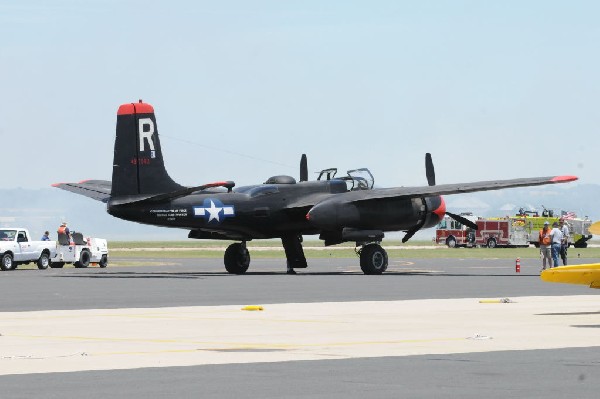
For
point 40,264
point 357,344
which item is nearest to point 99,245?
point 40,264

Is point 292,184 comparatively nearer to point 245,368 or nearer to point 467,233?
point 245,368

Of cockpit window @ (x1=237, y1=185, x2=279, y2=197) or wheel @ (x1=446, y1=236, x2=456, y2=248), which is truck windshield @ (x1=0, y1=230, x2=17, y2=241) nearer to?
cockpit window @ (x1=237, y1=185, x2=279, y2=197)

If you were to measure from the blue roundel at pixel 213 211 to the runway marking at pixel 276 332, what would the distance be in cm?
1606

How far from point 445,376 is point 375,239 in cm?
3311

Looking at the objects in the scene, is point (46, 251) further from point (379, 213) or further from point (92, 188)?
point (379, 213)

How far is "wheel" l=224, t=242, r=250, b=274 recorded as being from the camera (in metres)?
50.0

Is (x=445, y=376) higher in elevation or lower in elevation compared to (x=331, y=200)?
lower

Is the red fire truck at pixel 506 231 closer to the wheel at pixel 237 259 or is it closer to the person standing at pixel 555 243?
the person standing at pixel 555 243

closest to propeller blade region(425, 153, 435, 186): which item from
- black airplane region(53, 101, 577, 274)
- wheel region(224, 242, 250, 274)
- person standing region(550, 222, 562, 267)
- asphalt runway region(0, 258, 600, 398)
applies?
black airplane region(53, 101, 577, 274)

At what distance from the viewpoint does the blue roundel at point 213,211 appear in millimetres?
45938

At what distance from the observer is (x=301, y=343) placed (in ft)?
66.0

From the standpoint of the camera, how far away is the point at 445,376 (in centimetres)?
1570

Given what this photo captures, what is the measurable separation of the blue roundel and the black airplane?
3cm

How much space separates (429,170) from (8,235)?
18170 millimetres
